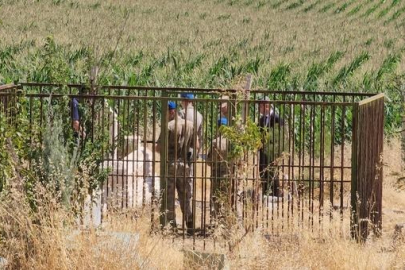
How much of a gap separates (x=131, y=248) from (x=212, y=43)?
3016cm

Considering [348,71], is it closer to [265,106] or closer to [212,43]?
[212,43]

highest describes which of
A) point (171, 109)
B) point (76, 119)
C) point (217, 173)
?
point (171, 109)

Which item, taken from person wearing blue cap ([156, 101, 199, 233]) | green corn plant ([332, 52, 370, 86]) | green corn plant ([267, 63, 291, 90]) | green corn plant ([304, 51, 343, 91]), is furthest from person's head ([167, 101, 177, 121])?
green corn plant ([332, 52, 370, 86])

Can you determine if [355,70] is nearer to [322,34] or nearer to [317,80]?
[317,80]

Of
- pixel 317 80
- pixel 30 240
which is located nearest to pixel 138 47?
pixel 317 80

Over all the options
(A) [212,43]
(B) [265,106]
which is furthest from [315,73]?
(B) [265,106]

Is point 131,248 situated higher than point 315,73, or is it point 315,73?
point 315,73

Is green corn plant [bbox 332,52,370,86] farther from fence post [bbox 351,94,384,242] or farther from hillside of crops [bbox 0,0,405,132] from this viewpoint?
fence post [bbox 351,94,384,242]

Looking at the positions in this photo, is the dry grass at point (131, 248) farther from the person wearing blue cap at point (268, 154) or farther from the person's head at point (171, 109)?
the person's head at point (171, 109)

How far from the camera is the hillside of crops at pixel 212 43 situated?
72.9 ft

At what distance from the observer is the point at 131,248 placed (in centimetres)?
862

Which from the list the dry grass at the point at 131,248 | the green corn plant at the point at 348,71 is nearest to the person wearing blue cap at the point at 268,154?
the dry grass at the point at 131,248

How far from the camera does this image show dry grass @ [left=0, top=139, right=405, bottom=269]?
8.40m

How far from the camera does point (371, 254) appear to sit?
31.1 ft
